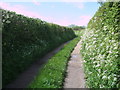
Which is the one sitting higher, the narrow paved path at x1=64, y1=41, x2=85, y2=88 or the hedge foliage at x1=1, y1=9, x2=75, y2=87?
the hedge foliage at x1=1, y1=9, x2=75, y2=87

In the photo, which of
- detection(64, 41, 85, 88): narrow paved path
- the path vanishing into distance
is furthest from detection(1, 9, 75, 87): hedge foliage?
detection(64, 41, 85, 88): narrow paved path

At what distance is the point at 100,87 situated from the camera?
5297mm

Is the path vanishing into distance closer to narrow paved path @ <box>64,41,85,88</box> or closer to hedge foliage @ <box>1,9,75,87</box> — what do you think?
narrow paved path @ <box>64,41,85,88</box>

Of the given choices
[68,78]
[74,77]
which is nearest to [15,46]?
[68,78]

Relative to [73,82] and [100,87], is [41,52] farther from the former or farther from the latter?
[100,87]

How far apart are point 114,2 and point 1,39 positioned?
534 cm

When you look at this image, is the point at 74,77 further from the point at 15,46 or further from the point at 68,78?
the point at 15,46

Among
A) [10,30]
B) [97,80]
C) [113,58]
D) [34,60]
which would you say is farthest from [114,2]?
[34,60]

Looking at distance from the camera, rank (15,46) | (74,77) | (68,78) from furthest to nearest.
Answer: (15,46)
(74,77)
(68,78)

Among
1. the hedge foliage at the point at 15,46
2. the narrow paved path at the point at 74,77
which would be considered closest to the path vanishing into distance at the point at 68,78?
the narrow paved path at the point at 74,77

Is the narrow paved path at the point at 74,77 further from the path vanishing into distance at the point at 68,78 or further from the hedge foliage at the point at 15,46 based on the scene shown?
the hedge foliage at the point at 15,46

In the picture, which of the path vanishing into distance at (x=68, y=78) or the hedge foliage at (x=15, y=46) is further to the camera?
the hedge foliage at (x=15, y=46)

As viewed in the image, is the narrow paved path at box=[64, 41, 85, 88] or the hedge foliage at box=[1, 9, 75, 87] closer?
the narrow paved path at box=[64, 41, 85, 88]

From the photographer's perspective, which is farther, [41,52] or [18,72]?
[41,52]
